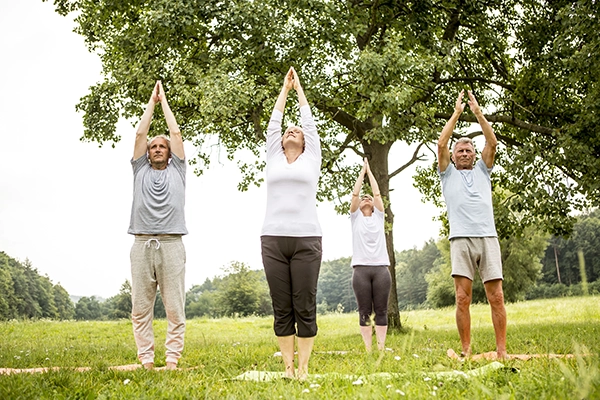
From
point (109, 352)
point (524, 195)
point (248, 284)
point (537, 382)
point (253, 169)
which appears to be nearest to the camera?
point (537, 382)

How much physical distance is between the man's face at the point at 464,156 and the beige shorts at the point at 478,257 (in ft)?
2.90

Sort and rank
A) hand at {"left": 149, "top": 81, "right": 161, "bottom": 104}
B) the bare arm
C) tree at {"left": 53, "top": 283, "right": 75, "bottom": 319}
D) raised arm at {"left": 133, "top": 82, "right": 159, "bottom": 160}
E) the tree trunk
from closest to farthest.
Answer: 1. the bare arm
2. raised arm at {"left": 133, "top": 82, "right": 159, "bottom": 160}
3. hand at {"left": 149, "top": 81, "right": 161, "bottom": 104}
4. the tree trunk
5. tree at {"left": 53, "top": 283, "right": 75, "bottom": 319}

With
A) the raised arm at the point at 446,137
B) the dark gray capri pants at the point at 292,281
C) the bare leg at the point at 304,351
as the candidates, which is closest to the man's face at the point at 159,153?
the dark gray capri pants at the point at 292,281

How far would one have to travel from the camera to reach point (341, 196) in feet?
41.0

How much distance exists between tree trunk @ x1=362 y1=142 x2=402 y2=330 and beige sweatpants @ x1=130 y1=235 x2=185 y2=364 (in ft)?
25.6

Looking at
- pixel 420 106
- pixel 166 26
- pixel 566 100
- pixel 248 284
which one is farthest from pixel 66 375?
pixel 248 284

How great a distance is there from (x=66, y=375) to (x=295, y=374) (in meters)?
1.86

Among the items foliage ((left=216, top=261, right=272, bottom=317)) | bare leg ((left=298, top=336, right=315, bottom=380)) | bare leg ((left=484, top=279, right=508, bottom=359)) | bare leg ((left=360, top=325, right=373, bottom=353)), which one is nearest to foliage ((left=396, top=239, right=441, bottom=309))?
foliage ((left=216, top=261, right=272, bottom=317))

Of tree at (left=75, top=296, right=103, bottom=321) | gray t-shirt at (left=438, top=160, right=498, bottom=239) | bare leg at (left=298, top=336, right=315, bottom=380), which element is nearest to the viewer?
bare leg at (left=298, top=336, right=315, bottom=380)

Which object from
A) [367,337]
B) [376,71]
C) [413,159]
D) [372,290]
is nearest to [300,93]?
[372,290]

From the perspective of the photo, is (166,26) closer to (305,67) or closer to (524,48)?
(305,67)

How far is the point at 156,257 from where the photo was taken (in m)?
5.12

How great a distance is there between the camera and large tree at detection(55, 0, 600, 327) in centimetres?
1006

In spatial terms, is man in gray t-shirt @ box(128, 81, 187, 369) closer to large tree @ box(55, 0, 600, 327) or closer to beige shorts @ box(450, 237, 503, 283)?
beige shorts @ box(450, 237, 503, 283)
